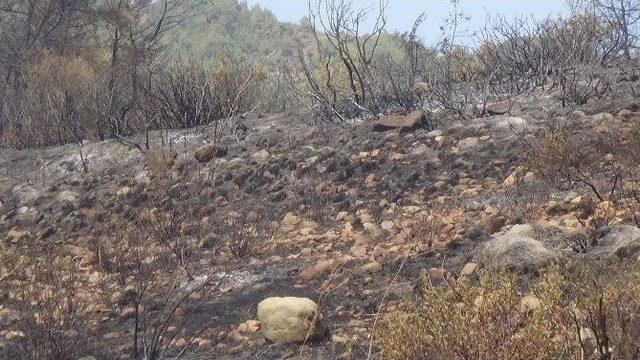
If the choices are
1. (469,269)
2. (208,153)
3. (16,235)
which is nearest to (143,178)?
(208,153)

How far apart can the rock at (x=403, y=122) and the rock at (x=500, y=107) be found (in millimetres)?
683

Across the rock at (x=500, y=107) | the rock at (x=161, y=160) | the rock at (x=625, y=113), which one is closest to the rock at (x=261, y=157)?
the rock at (x=161, y=160)

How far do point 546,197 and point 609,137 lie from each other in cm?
117

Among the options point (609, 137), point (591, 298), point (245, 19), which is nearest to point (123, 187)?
point (609, 137)

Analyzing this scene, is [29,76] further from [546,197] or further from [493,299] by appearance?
[493,299]

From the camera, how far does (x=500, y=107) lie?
24.5 ft

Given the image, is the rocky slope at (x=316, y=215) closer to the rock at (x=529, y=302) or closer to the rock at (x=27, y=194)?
the rock at (x=27, y=194)

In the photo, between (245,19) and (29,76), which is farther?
(245,19)

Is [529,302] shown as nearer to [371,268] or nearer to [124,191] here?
[371,268]

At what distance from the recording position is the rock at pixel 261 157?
7577mm

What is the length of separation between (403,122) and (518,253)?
3892 mm

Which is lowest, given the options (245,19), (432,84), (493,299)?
(493,299)

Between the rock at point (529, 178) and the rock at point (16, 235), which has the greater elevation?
the rock at point (529, 178)

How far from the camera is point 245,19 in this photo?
50.0 metres
